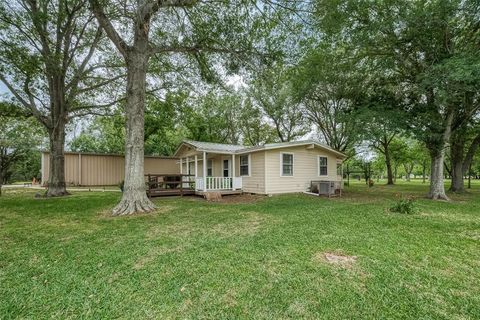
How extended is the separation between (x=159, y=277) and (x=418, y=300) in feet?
9.85

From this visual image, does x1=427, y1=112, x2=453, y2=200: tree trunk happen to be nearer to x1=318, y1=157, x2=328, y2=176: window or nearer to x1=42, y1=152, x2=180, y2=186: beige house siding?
x1=318, y1=157, x2=328, y2=176: window

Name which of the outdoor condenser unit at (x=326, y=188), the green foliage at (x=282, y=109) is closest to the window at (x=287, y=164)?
the outdoor condenser unit at (x=326, y=188)

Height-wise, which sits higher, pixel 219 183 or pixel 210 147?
pixel 210 147

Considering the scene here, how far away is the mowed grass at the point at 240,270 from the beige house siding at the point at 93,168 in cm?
1437

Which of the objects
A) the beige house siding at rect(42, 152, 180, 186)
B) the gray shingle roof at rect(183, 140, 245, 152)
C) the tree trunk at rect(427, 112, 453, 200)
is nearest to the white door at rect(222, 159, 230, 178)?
the gray shingle roof at rect(183, 140, 245, 152)

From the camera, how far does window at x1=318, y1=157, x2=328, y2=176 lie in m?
13.3

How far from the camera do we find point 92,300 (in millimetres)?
2480

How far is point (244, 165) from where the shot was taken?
1256 cm

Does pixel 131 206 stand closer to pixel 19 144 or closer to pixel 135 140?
pixel 135 140

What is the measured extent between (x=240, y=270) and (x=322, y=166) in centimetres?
1163

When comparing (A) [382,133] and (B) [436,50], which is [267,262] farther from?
(B) [436,50]

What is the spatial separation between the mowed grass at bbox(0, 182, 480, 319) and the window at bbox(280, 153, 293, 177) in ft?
20.3

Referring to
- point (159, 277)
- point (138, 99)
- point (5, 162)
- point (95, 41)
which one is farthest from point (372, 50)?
point (5, 162)

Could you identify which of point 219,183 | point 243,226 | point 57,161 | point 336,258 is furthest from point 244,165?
point 57,161
